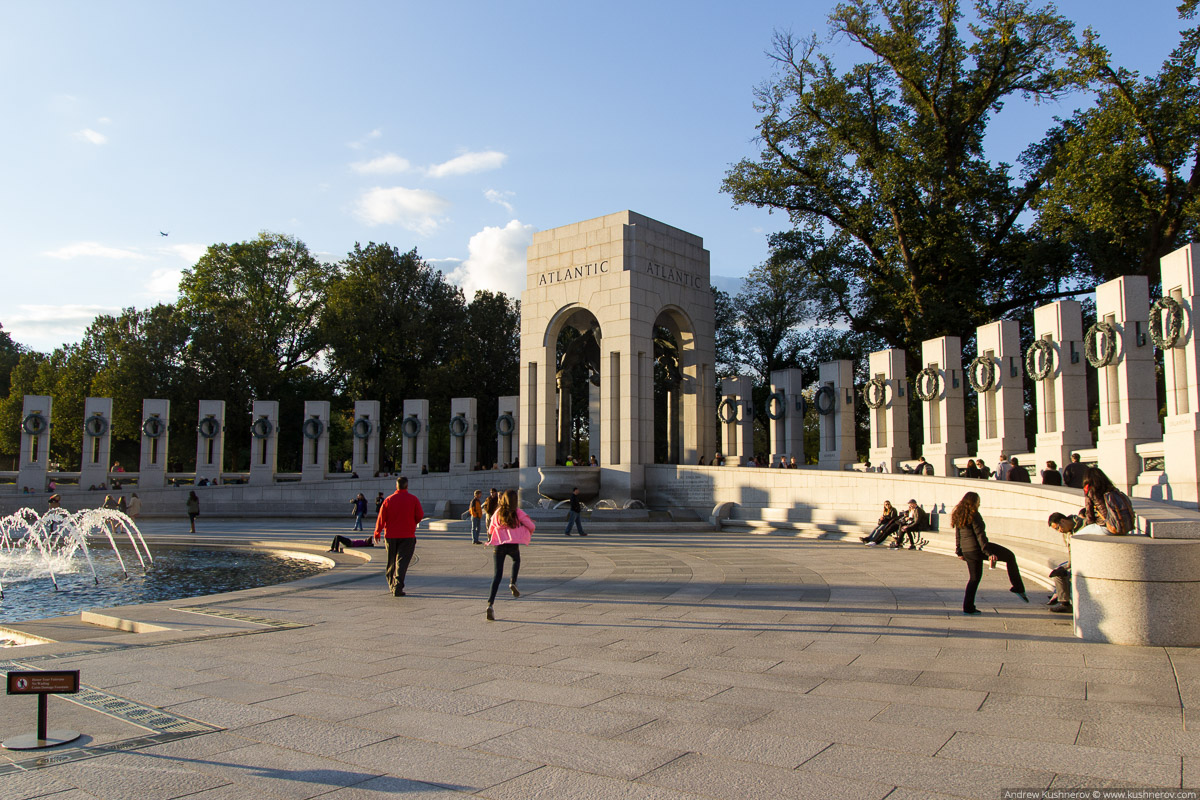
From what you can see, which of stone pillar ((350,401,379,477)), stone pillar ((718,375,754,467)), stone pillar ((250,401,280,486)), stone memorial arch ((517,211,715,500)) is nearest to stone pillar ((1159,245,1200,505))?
stone memorial arch ((517,211,715,500))

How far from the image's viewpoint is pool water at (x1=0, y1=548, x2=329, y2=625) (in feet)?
45.0

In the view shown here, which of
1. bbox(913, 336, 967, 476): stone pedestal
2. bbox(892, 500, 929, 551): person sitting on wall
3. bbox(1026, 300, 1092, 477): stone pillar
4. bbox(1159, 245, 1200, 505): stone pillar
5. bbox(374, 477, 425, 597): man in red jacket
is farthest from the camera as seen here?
bbox(913, 336, 967, 476): stone pedestal

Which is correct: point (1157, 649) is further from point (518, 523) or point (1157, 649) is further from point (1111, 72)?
point (1111, 72)

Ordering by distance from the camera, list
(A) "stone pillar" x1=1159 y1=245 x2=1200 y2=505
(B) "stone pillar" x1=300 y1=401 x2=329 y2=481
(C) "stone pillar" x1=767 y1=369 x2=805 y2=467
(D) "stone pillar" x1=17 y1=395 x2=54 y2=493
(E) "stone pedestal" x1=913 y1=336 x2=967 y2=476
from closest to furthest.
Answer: (A) "stone pillar" x1=1159 y1=245 x2=1200 y2=505 < (E) "stone pedestal" x1=913 y1=336 x2=967 y2=476 < (C) "stone pillar" x1=767 y1=369 x2=805 y2=467 < (D) "stone pillar" x1=17 y1=395 x2=54 y2=493 < (B) "stone pillar" x1=300 y1=401 x2=329 y2=481

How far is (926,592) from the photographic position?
1159cm

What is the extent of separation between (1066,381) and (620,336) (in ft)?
49.9

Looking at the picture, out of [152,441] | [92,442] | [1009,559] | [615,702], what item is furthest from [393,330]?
[615,702]

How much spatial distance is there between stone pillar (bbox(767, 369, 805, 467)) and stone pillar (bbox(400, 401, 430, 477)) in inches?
644

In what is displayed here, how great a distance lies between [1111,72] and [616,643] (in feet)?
101

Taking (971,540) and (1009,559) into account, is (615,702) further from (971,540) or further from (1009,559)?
(1009,559)

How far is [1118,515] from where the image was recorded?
879cm

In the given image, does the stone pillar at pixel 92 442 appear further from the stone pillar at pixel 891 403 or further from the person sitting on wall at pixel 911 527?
the person sitting on wall at pixel 911 527

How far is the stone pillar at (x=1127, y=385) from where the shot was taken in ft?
52.2

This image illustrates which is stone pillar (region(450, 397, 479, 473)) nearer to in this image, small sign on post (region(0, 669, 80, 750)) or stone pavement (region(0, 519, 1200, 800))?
stone pavement (region(0, 519, 1200, 800))
